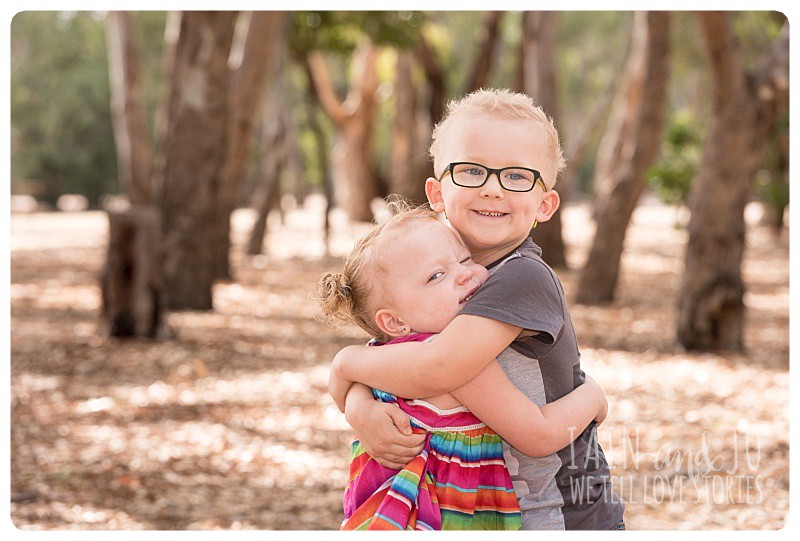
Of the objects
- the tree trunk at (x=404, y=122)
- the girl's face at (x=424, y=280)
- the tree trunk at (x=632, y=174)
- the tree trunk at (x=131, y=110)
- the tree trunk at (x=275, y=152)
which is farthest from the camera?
the tree trunk at (x=404, y=122)

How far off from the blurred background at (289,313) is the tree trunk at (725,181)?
0.02 meters

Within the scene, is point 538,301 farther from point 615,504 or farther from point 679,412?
point 679,412

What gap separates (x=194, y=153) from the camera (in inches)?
360

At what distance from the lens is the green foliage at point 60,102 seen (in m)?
30.6

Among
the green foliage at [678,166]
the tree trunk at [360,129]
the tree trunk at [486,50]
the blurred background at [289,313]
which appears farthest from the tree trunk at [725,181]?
the tree trunk at [360,129]

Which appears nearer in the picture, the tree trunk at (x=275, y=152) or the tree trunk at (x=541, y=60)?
the tree trunk at (x=541, y=60)

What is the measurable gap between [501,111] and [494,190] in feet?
0.55

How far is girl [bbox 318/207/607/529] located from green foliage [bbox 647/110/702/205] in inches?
337

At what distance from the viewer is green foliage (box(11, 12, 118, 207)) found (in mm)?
30641

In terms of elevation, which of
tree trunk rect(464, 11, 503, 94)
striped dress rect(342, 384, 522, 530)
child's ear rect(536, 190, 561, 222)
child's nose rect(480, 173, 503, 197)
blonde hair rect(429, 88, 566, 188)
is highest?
tree trunk rect(464, 11, 503, 94)

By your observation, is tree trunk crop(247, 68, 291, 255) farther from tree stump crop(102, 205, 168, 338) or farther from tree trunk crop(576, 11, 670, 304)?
tree stump crop(102, 205, 168, 338)

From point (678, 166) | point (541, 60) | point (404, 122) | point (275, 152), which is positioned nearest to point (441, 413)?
point (678, 166)

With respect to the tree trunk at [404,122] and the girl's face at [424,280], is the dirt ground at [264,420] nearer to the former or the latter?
the girl's face at [424,280]

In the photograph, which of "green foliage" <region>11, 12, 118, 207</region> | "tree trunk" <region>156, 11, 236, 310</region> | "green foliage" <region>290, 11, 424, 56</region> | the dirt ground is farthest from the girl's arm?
"green foliage" <region>11, 12, 118, 207</region>
